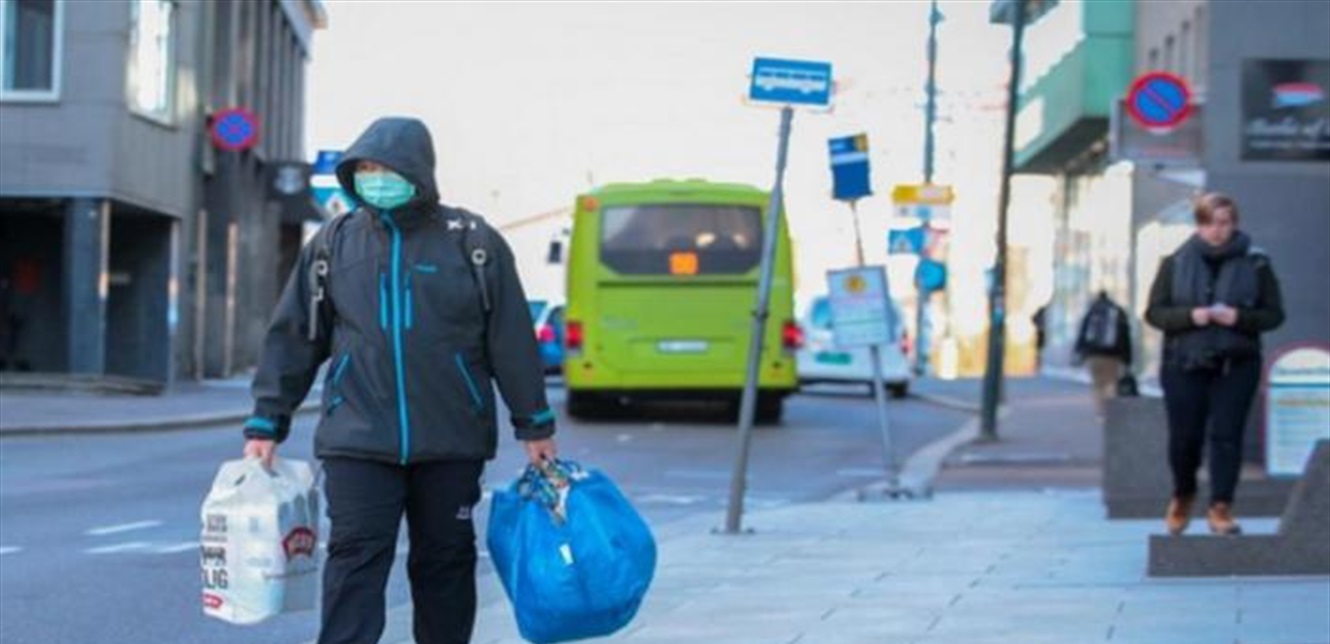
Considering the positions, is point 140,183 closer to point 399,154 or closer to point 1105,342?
point 1105,342

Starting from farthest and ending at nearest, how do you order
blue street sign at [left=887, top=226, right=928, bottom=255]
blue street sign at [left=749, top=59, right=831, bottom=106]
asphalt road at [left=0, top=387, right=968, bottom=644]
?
blue street sign at [left=887, top=226, right=928, bottom=255], blue street sign at [left=749, top=59, right=831, bottom=106], asphalt road at [left=0, top=387, right=968, bottom=644]

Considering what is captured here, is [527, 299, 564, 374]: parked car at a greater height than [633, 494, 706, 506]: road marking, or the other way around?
[527, 299, 564, 374]: parked car

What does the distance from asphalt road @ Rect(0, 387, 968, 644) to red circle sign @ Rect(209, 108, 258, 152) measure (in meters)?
8.73

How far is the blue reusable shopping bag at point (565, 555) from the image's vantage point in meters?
7.05

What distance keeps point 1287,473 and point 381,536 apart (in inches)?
332

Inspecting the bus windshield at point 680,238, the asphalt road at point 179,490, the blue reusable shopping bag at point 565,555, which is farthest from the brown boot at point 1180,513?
the bus windshield at point 680,238

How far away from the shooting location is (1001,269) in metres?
29.8

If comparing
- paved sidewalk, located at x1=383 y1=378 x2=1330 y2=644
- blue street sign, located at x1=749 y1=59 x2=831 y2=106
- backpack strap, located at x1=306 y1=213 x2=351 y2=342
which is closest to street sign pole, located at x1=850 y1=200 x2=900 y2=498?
paved sidewalk, located at x1=383 y1=378 x2=1330 y2=644

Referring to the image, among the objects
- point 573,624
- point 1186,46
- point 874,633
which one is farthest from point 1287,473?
point 1186,46

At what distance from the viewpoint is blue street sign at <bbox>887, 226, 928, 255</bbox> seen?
41.2 meters

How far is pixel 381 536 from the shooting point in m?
6.89

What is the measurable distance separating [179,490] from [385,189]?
465 inches

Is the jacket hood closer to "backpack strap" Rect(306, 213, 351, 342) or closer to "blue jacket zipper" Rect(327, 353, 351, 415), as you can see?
"backpack strap" Rect(306, 213, 351, 342)

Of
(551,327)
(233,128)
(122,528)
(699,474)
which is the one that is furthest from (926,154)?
(122,528)
